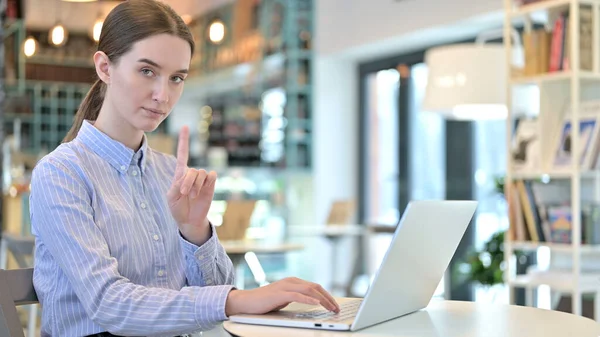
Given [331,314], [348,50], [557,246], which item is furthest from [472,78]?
[348,50]

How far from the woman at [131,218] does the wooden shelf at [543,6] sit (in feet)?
8.26

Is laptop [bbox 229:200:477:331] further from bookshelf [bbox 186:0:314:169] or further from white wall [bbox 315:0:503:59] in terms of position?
bookshelf [bbox 186:0:314:169]

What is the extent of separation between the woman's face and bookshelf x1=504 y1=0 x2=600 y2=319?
2525mm

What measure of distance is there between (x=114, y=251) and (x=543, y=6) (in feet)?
9.30

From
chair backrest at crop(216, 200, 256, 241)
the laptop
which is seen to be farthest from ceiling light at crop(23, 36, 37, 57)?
the laptop

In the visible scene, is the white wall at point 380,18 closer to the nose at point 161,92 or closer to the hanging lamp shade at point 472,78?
the hanging lamp shade at point 472,78

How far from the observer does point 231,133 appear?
1049 cm

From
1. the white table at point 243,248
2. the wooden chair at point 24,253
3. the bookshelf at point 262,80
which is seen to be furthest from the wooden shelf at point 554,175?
the bookshelf at point 262,80

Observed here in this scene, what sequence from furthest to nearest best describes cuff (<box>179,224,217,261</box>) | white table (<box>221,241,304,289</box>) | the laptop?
white table (<box>221,241,304,289</box>), cuff (<box>179,224,217,261</box>), the laptop

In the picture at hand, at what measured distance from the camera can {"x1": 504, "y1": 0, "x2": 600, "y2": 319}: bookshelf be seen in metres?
3.64

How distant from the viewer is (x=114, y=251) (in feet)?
5.06

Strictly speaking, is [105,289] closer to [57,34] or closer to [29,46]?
[29,46]

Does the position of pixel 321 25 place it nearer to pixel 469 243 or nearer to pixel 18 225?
pixel 469 243

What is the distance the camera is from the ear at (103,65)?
63.5 inches
